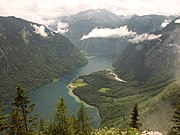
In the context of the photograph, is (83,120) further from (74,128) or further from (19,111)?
(19,111)

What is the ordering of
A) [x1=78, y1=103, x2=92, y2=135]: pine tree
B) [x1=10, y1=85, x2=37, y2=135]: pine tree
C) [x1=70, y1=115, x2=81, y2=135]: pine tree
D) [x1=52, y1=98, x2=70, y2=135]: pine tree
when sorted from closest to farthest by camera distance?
[x1=10, y1=85, x2=37, y2=135]: pine tree
[x1=52, y1=98, x2=70, y2=135]: pine tree
[x1=70, y1=115, x2=81, y2=135]: pine tree
[x1=78, y1=103, x2=92, y2=135]: pine tree

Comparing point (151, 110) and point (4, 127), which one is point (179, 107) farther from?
point (151, 110)

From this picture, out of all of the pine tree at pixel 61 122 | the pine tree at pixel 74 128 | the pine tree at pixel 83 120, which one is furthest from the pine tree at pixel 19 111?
the pine tree at pixel 83 120

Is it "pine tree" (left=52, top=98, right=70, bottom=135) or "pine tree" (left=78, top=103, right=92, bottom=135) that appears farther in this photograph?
"pine tree" (left=78, top=103, right=92, bottom=135)

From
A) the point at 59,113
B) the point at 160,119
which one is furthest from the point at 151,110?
A: the point at 59,113

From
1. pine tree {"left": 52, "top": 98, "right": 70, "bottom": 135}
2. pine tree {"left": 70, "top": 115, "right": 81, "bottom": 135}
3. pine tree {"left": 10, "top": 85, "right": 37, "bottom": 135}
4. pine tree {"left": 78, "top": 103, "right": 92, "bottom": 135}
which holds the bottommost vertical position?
pine tree {"left": 78, "top": 103, "right": 92, "bottom": 135}

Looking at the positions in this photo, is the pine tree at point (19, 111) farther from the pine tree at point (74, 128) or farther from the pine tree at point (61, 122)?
the pine tree at point (74, 128)

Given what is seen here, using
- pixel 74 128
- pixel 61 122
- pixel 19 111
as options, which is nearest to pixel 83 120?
pixel 74 128

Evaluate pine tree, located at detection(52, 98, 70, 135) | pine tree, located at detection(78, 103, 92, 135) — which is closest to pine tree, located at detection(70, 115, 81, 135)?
pine tree, located at detection(52, 98, 70, 135)

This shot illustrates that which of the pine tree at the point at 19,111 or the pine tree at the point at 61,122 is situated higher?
the pine tree at the point at 19,111

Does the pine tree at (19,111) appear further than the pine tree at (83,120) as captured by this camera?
No

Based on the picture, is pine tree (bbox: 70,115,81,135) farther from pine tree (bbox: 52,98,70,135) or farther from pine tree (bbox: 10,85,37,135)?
pine tree (bbox: 10,85,37,135)

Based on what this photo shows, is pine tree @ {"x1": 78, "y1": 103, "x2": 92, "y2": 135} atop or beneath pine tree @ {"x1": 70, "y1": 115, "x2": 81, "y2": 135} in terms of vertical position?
beneath
